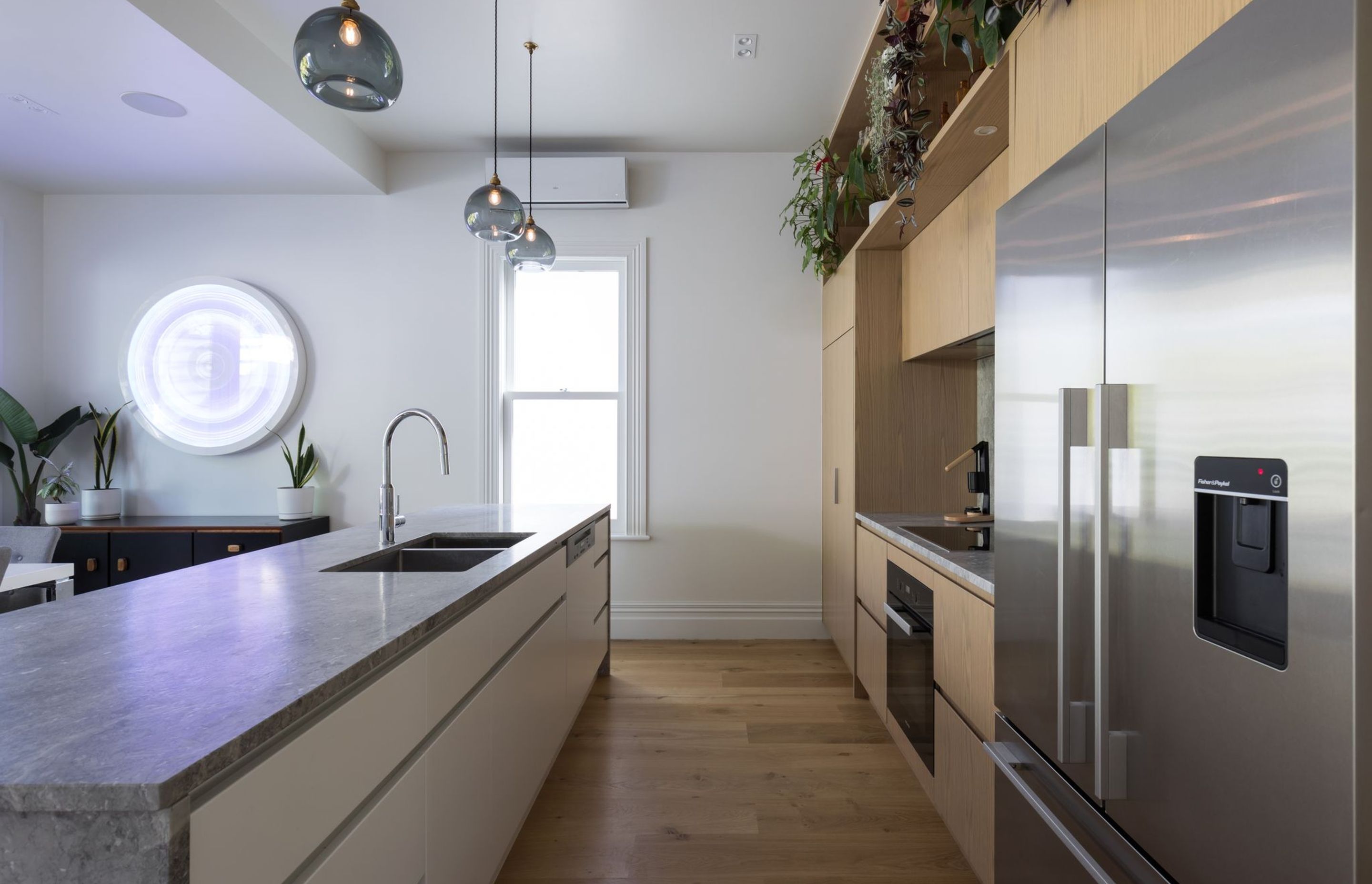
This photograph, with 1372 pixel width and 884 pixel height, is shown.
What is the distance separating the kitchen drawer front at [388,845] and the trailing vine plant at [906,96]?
198cm

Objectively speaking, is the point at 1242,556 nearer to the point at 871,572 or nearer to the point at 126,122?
the point at 871,572

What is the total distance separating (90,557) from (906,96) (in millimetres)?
4262

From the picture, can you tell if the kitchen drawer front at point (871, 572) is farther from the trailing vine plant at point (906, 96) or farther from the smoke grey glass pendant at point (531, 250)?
the smoke grey glass pendant at point (531, 250)

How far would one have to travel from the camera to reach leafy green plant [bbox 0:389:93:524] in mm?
3834

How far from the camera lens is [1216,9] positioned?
0.87m

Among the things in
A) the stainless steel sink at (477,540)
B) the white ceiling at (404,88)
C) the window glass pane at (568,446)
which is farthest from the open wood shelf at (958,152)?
the window glass pane at (568,446)

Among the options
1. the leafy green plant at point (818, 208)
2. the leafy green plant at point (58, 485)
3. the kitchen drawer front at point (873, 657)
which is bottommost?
the kitchen drawer front at point (873, 657)

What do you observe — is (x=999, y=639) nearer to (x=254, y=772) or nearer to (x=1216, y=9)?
(x=1216, y=9)

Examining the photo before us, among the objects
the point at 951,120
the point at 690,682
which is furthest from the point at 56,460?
the point at 951,120

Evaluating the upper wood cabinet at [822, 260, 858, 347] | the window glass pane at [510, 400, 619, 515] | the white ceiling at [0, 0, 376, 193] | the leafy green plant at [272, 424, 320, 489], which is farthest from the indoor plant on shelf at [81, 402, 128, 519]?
the upper wood cabinet at [822, 260, 858, 347]

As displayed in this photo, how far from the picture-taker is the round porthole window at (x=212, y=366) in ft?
13.5

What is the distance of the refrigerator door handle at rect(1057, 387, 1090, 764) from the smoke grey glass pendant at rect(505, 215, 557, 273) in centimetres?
217

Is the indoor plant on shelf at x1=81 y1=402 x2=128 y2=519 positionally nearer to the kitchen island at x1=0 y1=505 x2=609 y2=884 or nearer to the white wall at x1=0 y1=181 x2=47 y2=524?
the white wall at x1=0 y1=181 x2=47 y2=524

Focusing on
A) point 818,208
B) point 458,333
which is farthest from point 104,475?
point 818,208
